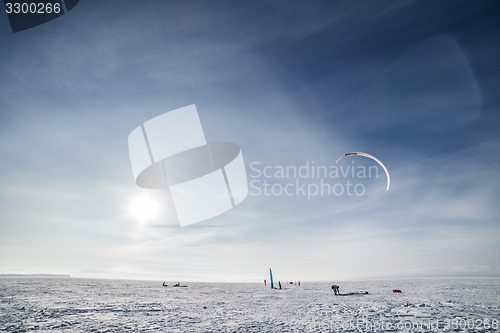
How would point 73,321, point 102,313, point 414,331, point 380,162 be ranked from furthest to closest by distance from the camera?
point 380,162
point 102,313
point 73,321
point 414,331

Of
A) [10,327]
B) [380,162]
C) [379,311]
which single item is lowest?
[379,311]

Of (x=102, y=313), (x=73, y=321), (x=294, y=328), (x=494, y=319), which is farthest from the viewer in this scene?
(x=102, y=313)

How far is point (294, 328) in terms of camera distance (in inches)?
536

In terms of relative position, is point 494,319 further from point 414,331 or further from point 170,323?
point 170,323

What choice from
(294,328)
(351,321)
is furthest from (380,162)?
(294,328)

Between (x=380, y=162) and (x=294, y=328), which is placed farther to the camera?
(x=380, y=162)

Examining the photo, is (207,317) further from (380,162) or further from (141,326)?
(380,162)

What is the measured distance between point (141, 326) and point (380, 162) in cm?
2413

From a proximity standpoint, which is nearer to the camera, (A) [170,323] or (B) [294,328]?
(B) [294,328]

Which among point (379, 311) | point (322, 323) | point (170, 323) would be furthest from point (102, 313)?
point (379, 311)

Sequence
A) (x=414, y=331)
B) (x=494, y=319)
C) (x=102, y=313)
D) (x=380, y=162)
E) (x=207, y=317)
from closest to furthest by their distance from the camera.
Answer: (x=414, y=331)
(x=494, y=319)
(x=207, y=317)
(x=102, y=313)
(x=380, y=162)

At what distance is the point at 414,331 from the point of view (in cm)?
1243

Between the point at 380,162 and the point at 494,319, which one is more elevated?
the point at 380,162

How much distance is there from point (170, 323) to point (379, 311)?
44.7ft
